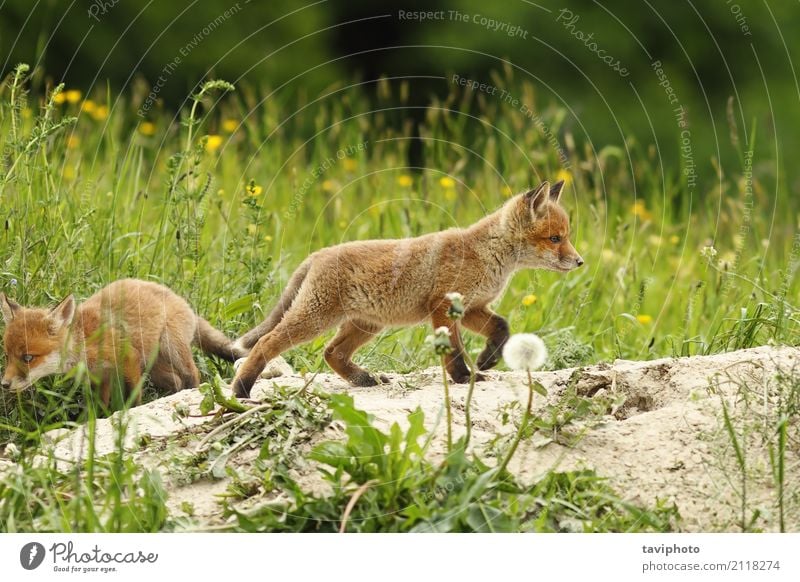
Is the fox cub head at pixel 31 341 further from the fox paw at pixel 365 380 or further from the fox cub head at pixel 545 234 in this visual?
the fox cub head at pixel 545 234

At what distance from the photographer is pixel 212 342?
595cm

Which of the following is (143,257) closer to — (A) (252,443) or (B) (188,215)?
(B) (188,215)

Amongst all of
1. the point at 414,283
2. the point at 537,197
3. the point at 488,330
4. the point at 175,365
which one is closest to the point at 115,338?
the point at 175,365

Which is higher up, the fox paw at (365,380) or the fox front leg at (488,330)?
the fox front leg at (488,330)

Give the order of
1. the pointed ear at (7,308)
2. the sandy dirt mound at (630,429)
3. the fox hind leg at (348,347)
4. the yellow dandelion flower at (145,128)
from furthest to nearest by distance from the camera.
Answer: the yellow dandelion flower at (145,128) → the fox hind leg at (348,347) → the pointed ear at (7,308) → the sandy dirt mound at (630,429)

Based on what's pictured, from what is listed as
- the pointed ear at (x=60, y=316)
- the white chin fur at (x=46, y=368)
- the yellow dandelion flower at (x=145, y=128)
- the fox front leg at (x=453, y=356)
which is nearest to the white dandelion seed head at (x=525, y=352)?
the fox front leg at (x=453, y=356)

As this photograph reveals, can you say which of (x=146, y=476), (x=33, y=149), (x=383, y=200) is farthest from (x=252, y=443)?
(x=383, y=200)

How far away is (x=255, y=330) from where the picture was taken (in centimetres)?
568

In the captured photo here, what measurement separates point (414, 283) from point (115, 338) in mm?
1598

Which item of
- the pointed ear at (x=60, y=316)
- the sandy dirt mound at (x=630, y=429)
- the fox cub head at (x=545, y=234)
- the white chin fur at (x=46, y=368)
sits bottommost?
the sandy dirt mound at (x=630, y=429)

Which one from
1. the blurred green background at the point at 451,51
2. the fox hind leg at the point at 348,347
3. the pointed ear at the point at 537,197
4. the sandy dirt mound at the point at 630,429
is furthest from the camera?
the blurred green background at the point at 451,51

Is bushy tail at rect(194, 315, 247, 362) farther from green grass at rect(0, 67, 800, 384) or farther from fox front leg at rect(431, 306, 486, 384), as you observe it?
fox front leg at rect(431, 306, 486, 384)

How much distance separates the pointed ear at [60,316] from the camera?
17.7ft

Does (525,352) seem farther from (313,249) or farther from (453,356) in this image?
(313,249)
